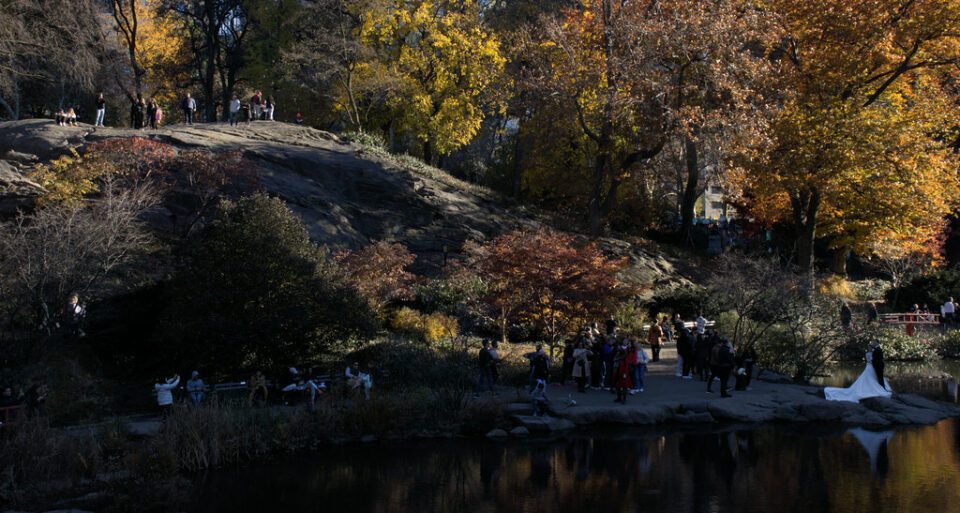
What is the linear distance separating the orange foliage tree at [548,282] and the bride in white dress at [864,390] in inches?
244

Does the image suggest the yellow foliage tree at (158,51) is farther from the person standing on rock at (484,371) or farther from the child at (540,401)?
the child at (540,401)

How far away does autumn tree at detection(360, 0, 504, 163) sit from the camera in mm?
40688

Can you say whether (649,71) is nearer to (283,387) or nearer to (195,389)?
(283,387)

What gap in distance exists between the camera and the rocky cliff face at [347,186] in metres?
28.8

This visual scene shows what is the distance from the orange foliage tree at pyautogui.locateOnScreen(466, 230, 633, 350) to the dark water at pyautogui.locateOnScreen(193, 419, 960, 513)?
6.08m

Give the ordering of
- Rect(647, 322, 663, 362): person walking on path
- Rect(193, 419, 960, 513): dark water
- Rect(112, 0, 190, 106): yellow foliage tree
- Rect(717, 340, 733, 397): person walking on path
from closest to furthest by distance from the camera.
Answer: Rect(193, 419, 960, 513): dark water < Rect(717, 340, 733, 397): person walking on path < Rect(647, 322, 663, 362): person walking on path < Rect(112, 0, 190, 106): yellow foliage tree

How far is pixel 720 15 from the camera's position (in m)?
30.7

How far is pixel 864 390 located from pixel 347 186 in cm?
2039

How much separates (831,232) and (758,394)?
19420mm

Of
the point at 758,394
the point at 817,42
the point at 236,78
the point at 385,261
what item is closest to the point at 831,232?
the point at 817,42

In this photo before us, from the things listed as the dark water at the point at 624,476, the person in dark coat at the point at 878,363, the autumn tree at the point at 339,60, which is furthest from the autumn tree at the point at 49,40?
the person in dark coat at the point at 878,363

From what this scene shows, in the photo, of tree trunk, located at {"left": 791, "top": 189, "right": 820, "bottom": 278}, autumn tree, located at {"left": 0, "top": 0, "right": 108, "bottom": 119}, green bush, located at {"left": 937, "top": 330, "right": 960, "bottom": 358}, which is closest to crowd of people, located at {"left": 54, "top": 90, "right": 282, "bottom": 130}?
autumn tree, located at {"left": 0, "top": 0, "right": 108, "bottom": 119}

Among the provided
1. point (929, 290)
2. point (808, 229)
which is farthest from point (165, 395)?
point (929, 290)

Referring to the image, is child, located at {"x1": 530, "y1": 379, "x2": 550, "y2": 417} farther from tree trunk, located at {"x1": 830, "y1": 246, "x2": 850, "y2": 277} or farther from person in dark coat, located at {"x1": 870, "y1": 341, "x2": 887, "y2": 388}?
tree trunk, located at {"x1": 830, "y1": 246, "x2": 850, "y2": 277}
